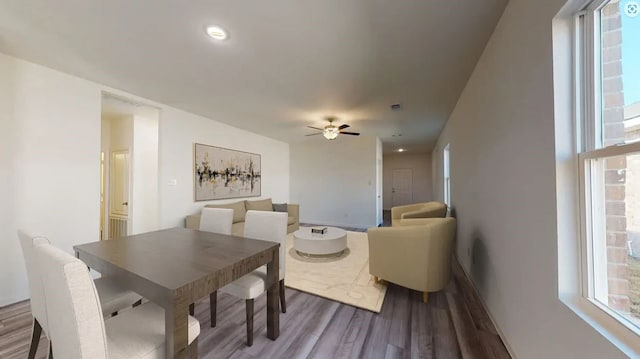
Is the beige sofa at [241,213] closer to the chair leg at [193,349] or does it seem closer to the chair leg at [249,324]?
the chair leg at [249,324]

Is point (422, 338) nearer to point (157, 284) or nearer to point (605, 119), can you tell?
point (605, 119)

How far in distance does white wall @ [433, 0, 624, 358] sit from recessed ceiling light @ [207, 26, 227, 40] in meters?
2.11

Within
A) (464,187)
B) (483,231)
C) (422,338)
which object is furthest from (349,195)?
(422,338)

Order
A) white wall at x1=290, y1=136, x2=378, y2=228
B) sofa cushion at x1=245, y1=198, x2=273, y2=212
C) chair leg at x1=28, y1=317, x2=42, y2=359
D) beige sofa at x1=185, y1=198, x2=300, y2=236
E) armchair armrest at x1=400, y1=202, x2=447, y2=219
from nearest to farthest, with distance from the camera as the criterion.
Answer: chair leg at x1=28, y1=317, x2=42, y2=359 → armchair armrest at x1=400, y1=202, x2=447, y2=219 → beige sofa at x1=185, y1=198, x2=300, y2=236 → sofa cushion at x1=245, y1=198, x2=273, y2=212 → white wall at x1=290, y1=136, x2=378, y2=228

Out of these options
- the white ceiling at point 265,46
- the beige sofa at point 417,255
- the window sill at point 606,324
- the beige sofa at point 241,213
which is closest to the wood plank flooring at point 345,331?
the beige sofa at point 417,255

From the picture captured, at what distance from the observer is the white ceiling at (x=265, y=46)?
5.31 ft

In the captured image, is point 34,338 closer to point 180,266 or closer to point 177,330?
point 180,266

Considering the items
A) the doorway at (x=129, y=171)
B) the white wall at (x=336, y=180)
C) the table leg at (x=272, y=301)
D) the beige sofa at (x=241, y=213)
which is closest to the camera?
the table leg at (x=272, y=301)

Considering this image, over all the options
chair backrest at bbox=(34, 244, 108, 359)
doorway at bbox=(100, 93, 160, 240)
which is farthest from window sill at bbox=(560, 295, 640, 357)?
doorway at bbox=(100, 93, 160, 240)

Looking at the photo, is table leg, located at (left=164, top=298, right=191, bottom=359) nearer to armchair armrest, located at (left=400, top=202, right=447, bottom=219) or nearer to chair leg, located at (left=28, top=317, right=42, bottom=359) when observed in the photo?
chair leg, located at (left=28, top=317, right=42, bottom=359)

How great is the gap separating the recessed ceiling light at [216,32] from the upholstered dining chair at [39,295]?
1.78m

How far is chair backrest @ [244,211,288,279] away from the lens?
2.06m

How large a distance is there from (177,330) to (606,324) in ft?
5.90

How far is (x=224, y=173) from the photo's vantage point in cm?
469
